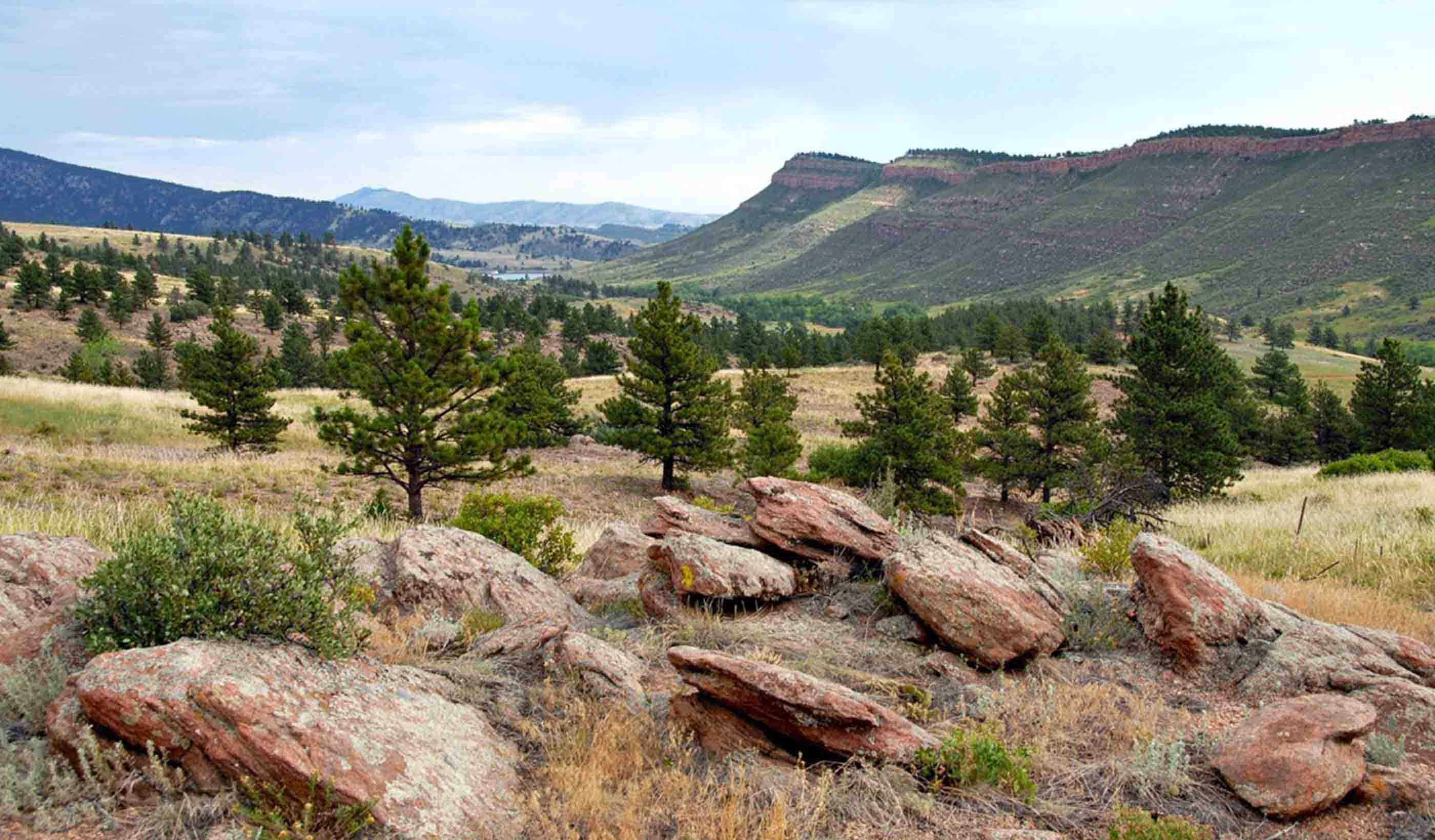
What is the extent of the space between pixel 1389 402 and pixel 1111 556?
39051 mm

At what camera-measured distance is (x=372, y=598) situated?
258 inches

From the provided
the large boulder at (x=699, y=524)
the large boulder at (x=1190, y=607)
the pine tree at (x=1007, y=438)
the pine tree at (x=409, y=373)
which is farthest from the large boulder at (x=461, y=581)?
the pine tree at (x=1007, y=438)

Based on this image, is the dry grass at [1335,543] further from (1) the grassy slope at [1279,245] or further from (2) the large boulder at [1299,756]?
(1) the grassy slope at [1279,245]

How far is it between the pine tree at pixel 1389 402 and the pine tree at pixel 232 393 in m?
48.3

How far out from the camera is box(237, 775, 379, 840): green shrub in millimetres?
3883

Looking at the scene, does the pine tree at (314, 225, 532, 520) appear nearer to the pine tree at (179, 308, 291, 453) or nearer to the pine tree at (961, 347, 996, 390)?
the pine tree at (179, 308, 291, 453)

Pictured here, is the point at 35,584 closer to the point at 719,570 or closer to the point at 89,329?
the point at 719,570

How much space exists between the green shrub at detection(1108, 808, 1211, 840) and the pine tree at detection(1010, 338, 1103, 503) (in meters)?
29.2

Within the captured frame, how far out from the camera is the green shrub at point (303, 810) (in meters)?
3.88

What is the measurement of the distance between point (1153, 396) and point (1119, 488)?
17355 mm

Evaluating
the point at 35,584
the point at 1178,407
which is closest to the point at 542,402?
the point at 1178,407

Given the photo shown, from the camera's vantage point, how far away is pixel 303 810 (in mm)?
4012

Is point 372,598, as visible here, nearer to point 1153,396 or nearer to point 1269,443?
point 1153,396

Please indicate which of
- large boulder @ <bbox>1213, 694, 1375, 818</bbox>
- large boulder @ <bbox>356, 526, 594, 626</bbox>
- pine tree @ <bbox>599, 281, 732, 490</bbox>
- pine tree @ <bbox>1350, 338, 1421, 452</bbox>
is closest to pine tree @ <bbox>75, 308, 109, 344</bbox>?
pine tree @ <bbox>599, 281, 732, 490</bbox>
